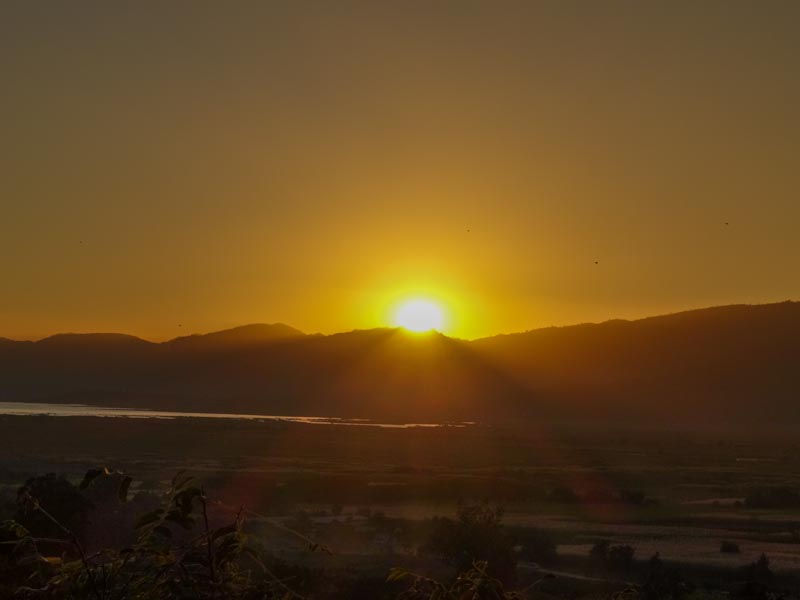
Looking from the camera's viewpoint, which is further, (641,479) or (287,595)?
(641,479)

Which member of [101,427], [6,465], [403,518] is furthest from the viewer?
[101,427]

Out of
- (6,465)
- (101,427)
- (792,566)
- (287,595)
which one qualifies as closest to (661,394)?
(101,427)

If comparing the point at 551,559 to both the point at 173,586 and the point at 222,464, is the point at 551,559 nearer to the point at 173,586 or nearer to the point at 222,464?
the point at 173,586

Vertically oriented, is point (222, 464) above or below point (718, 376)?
below

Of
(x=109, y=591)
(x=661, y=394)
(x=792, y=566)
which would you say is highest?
(x=661, y=394)

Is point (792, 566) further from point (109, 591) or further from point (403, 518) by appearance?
point (109, 591)

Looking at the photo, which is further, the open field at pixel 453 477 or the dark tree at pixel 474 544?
the open field at pixel 453 477

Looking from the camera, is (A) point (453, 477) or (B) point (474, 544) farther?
(A) point (453, 477)

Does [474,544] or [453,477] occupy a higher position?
[453,477]

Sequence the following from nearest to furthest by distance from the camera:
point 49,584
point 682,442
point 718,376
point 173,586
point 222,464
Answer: point 49,584, point 173,586, point 222,464, point 682,442, point 718,376

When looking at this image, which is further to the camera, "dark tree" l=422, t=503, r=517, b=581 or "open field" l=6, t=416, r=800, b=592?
"open field" l=6, t=416, r=800, b=592
